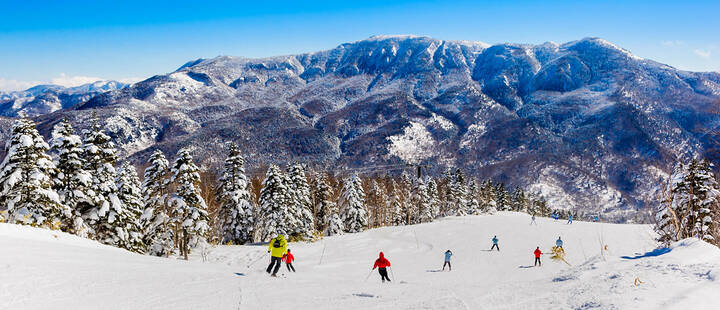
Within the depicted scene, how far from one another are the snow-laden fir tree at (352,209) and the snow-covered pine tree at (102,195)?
92.9ft

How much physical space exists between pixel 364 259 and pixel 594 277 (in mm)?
22233

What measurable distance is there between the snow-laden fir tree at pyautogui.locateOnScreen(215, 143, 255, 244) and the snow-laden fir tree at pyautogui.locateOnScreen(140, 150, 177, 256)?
8.15m

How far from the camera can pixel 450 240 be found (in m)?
40.0

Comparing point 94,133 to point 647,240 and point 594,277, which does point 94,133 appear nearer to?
point 594,277

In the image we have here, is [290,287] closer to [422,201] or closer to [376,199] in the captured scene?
[376,199]

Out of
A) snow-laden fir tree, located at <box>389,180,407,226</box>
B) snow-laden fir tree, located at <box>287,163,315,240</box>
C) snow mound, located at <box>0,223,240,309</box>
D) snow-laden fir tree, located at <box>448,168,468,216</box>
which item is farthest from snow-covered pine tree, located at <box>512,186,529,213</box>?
snow mound, located at <box>0,223,240,309</box>

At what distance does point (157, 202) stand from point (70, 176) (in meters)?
6.31

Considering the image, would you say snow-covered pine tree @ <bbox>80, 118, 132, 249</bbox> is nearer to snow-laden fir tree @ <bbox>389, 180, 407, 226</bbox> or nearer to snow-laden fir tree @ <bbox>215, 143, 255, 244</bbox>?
snow-laden fir tree @ <bbox>215, 143, 255, 244</bbox>

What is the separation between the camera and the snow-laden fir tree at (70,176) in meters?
25.2

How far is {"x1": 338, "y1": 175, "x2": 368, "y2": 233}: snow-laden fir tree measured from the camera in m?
51.8

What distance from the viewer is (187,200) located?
29.8 meters

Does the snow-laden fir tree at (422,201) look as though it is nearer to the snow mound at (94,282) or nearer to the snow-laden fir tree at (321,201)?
the snow-laden fir tree at (321,201)

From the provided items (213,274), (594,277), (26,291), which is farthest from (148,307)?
(594,277)

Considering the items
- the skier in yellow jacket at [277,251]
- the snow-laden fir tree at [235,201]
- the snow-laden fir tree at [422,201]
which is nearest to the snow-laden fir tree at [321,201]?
the snow-laden fir tree at [235,201]
